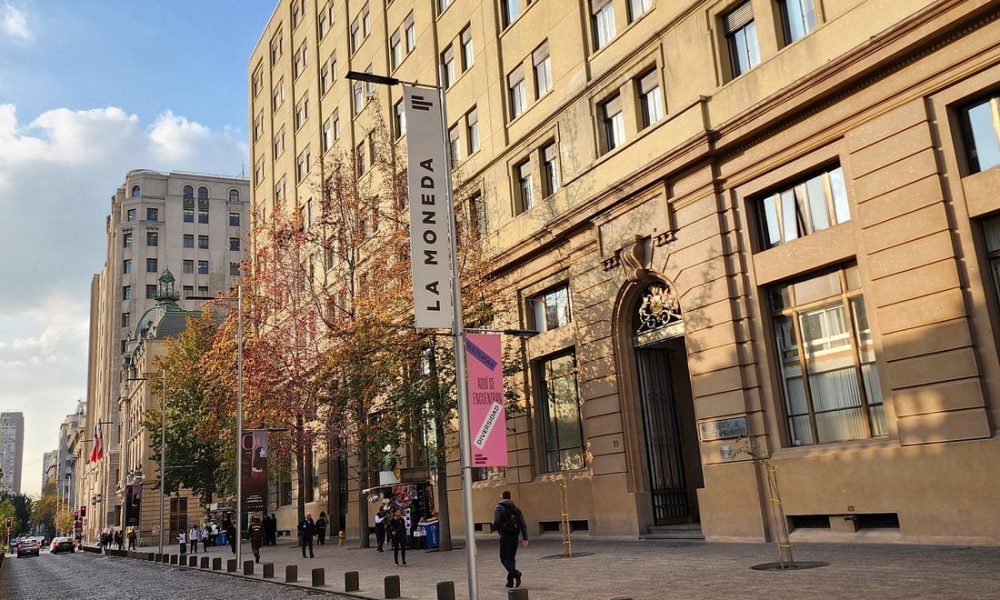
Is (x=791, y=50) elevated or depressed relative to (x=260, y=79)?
depressed

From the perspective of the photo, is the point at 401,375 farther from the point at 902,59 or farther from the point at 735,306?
the point at 902,59

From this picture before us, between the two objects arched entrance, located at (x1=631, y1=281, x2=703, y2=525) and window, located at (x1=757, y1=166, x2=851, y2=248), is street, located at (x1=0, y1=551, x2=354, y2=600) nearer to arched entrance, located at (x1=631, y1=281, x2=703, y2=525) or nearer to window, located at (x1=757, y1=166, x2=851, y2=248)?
arched entrance, located at (x1=631, y1=281, x2=703, y2=525)

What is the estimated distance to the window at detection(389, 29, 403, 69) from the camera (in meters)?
35.1

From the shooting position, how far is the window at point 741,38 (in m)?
18.6

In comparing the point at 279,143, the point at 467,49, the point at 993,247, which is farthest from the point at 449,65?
the point at 279,143

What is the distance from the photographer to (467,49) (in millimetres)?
30234

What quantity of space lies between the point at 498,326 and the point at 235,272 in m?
83.5

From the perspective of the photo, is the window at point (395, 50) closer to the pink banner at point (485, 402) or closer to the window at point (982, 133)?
the window at point (982, 133)

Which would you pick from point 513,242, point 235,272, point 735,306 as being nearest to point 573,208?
point 513,242

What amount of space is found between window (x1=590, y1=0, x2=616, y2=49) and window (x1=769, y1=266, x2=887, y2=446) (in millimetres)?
9297

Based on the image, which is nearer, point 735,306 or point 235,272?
point 735,306

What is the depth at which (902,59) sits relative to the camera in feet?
49.0

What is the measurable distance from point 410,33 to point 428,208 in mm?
24401

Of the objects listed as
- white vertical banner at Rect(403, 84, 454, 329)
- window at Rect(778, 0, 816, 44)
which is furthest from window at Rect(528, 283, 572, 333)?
white vertical banner at Rect(403, 84, 454, 329)
